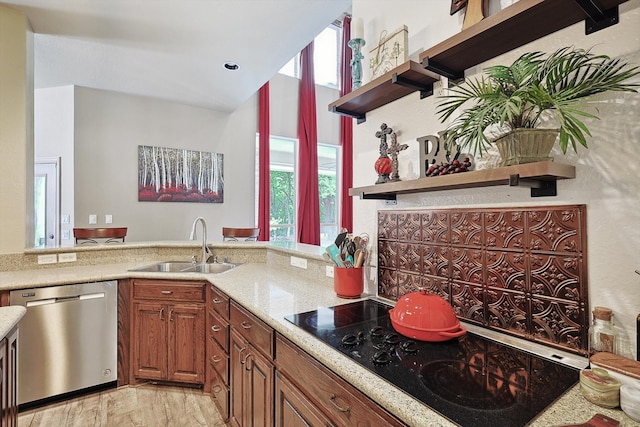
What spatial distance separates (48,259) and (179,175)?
7.75 feet

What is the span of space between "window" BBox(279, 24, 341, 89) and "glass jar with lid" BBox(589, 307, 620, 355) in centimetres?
645

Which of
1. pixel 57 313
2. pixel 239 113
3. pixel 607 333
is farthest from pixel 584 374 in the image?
pixel 239 113

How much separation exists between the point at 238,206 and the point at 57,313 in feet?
10.8

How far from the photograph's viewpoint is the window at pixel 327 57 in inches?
263

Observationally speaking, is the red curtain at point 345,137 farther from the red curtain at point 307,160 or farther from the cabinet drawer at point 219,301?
the cabinet drawer at point 219,301

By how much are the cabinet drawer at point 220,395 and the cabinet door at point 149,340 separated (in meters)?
0.46

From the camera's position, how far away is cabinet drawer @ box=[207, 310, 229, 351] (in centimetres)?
202

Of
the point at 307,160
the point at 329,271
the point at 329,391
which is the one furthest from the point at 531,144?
the point at 307,160

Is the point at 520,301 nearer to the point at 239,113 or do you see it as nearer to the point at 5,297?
the point at 5,297

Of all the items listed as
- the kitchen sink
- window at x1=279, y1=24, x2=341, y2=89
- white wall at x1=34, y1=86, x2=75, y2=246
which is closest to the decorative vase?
the kitchen sink

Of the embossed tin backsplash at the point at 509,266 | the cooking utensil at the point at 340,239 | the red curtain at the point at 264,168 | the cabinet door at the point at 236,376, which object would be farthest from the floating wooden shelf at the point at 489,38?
the red curtain at the point at 264,168

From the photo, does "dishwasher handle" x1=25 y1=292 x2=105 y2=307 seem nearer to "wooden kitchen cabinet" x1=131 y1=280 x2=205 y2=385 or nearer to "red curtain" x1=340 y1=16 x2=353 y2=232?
"wooden kitchen cabinet" x1=131 y1=280 x2=205 y2=385

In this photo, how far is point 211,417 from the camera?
2205 millimetres

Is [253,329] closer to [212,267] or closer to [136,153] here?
[212,267]
